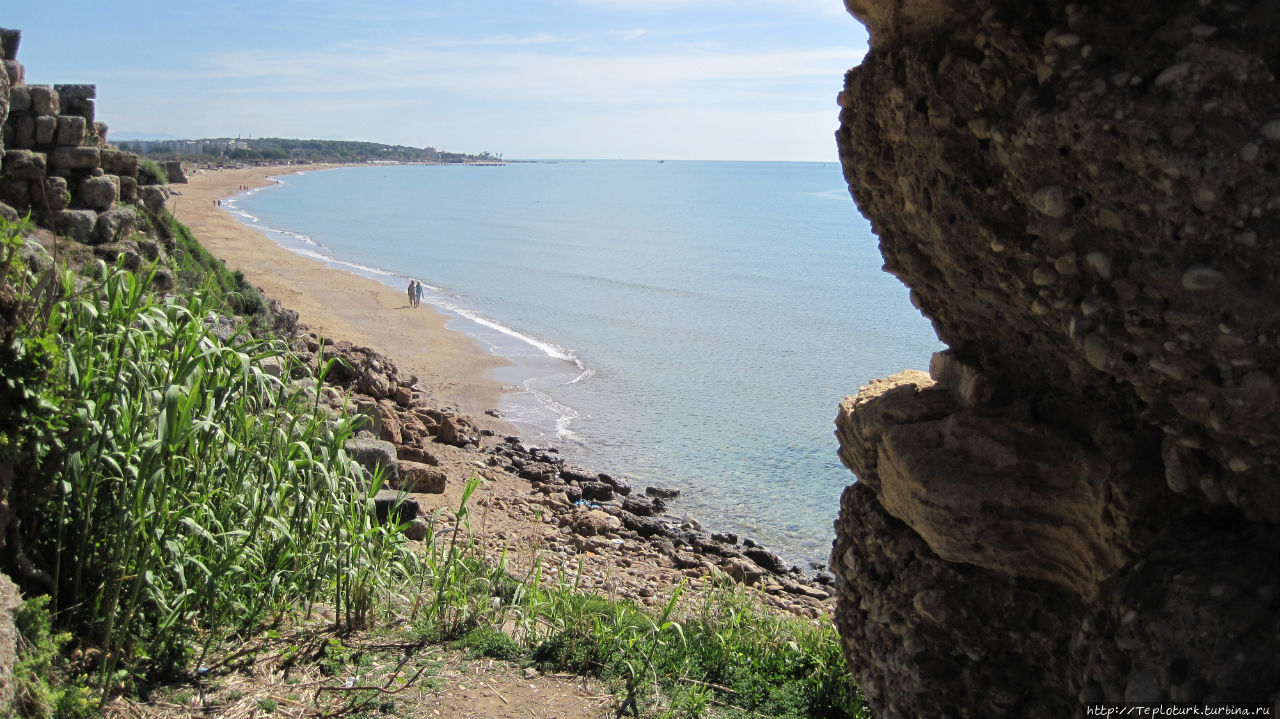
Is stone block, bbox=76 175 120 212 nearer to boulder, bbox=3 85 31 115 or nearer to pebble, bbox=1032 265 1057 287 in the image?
boulder, bbox=3 85 31 115

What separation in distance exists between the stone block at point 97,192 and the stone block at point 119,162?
901mm

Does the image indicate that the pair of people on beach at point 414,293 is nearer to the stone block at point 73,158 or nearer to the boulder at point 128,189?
the boulder at point 128,189

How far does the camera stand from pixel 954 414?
11.0 feet

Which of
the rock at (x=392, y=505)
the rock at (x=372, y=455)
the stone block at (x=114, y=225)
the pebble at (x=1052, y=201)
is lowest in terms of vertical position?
the rock at (x=392, y=505)

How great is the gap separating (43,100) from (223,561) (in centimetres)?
1224

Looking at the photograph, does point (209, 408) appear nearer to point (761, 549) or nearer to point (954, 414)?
point (954, 414)

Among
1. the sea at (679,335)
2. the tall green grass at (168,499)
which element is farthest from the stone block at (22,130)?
the tall green grass at (168,499)

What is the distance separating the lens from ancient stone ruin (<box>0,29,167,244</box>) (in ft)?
39.2

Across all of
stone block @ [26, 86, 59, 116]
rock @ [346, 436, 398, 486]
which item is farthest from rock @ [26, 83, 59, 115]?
rock @ [346, 436, 398, 486]

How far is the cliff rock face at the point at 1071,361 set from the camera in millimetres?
2184

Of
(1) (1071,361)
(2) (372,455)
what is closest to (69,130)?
(2) (372,455)

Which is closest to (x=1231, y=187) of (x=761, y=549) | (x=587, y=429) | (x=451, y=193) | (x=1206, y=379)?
(x=1206, y=379)

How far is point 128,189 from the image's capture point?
48.7ft

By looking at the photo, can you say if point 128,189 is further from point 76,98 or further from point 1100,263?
point 1100,263
